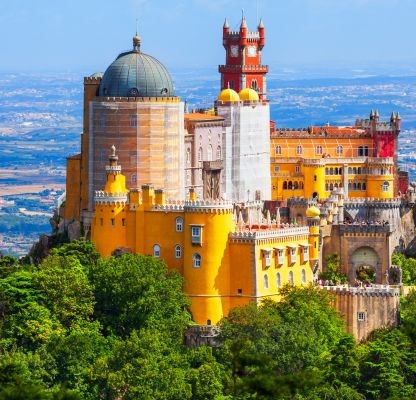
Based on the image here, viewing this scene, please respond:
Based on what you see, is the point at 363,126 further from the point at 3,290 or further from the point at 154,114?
the point at 3,290

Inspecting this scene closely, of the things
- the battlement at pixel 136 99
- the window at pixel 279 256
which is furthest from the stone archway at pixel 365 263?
the battlement at pixel 136 99

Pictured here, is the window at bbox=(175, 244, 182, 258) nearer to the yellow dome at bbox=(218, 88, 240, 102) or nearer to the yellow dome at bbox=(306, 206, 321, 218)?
the yellow dome at bbox=(306, 206, 321, 218)

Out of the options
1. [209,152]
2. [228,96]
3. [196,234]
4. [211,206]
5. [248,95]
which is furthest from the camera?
[248,95]

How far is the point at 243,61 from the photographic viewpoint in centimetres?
15500

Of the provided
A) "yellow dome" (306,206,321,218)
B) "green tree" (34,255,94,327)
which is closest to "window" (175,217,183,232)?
"green tree" (34,255,94,327)

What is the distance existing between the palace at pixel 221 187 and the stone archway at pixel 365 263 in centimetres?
8

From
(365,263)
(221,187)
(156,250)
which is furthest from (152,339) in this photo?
(221,187)

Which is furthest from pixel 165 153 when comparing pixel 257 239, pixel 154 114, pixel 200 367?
pixel 200 367

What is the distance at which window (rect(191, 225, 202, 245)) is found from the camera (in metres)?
114

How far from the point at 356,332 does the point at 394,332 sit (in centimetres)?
296

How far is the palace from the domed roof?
57 mm

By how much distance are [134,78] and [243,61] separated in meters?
31.9

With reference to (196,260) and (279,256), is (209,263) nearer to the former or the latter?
(196,260)

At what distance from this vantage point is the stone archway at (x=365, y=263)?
124438 mm
